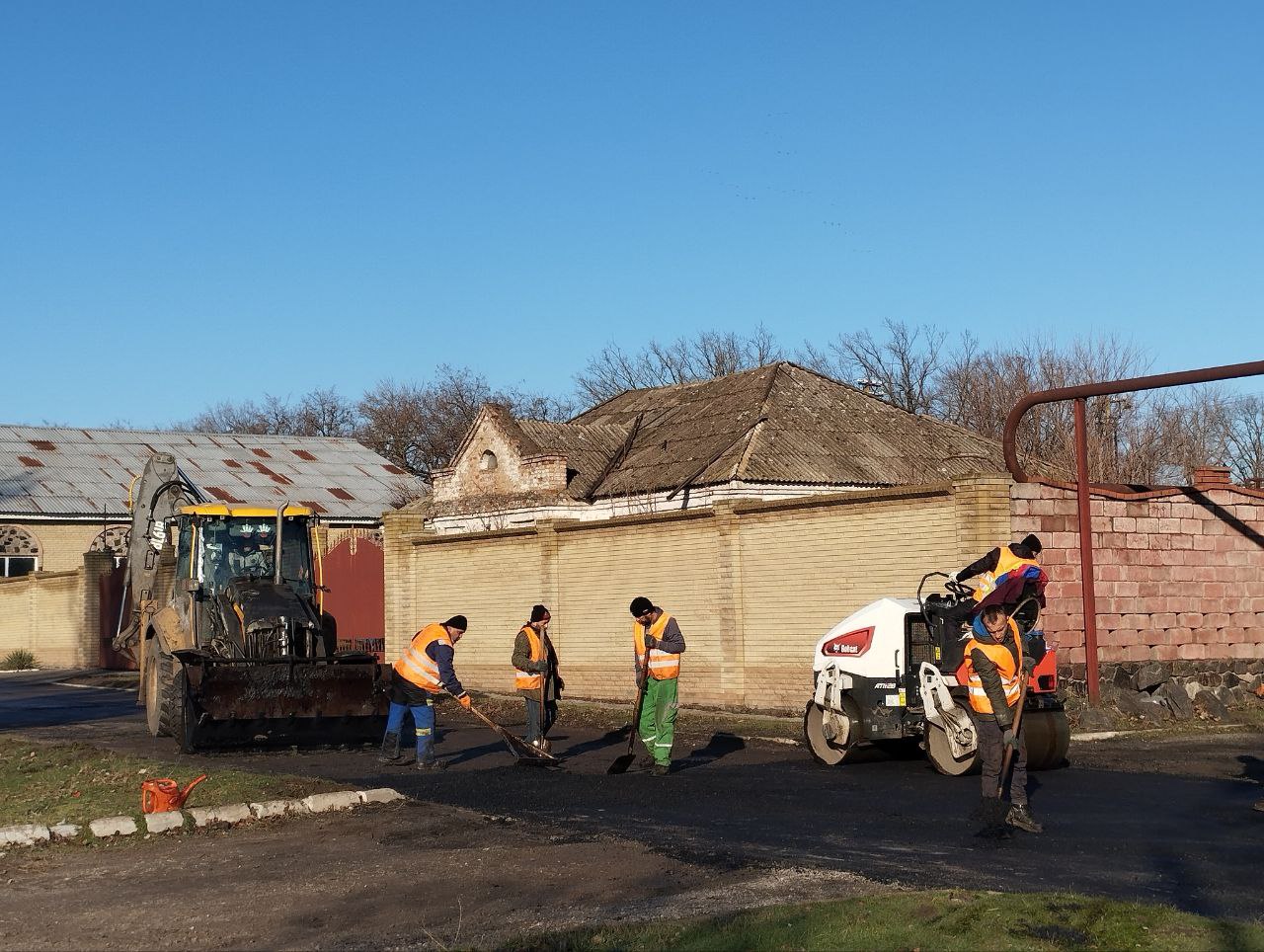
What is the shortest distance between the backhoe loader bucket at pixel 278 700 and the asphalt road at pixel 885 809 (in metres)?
0.30

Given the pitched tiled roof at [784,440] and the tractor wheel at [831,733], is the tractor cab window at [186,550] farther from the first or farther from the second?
the pitched tiled roof at [784,440]

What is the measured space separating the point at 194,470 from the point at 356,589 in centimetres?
2084

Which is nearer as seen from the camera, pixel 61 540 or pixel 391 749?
pixel 391 749

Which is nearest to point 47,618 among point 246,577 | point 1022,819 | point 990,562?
point 246,577

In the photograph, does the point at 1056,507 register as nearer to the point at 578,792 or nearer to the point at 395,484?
the point at 578,792

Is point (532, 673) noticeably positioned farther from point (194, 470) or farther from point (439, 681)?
point (194, 470)

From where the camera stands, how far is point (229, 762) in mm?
15859

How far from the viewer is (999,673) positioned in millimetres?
10766

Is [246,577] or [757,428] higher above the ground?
[757,428]

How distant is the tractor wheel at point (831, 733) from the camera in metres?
14.5

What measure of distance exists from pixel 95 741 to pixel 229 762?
3.82 metres

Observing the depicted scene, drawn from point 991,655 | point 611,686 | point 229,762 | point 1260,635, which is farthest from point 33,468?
point 991,655

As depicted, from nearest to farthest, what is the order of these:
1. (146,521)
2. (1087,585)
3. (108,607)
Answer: (1087,585), (146,521), (108,607)

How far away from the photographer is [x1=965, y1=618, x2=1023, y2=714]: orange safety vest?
10.7 meters
